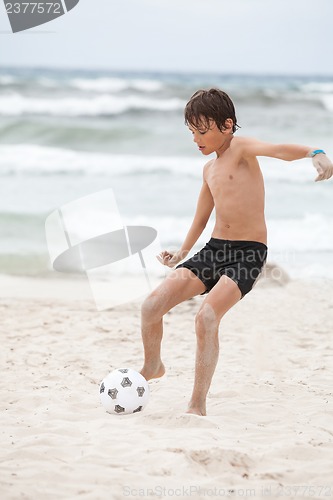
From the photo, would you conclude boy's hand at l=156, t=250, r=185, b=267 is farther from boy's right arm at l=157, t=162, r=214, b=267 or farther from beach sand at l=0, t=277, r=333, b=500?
beach sand at l=0, t=277, r=333, b=500

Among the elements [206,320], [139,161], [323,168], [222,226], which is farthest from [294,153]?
[139,161]

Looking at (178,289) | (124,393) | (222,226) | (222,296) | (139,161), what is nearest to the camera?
(222,296)

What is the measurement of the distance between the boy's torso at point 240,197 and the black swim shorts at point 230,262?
64 millimetres

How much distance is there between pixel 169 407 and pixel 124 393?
34 centimetres

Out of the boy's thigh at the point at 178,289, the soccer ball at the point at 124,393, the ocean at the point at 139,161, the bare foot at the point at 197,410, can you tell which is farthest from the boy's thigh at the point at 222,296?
the ocean at the point at 139,161

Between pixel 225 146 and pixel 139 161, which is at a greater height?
pixel 225 146

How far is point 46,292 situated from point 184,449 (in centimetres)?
455

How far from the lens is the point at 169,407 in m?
4.32

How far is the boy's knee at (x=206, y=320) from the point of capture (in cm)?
397

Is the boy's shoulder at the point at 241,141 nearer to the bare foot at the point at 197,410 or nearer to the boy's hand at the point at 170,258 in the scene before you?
the boy's hand at the point at 170,258

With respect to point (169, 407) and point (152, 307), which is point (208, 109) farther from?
point (169, 407)

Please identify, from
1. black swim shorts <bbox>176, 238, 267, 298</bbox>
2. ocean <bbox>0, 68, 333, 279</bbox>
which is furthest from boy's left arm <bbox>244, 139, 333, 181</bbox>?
ocean <bbox>0, 68, 333, 279</bbox>

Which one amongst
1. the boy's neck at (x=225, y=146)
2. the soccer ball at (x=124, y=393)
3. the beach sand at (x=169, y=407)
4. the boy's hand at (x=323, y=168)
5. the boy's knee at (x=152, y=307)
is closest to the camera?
the beach sand at (x=169, y=407)

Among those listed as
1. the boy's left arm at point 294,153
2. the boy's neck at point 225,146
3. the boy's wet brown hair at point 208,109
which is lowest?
the boy's neck at point 225,146
